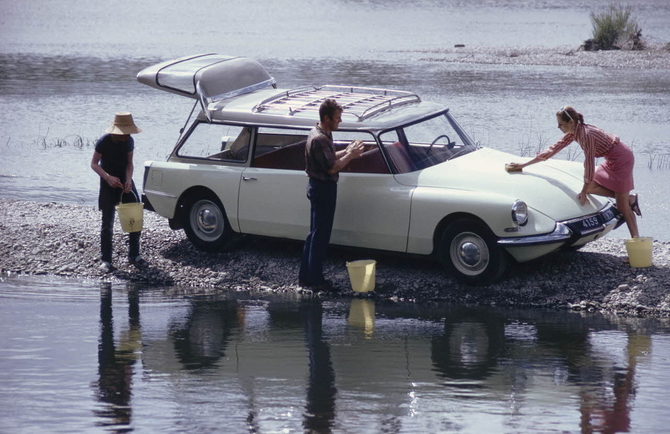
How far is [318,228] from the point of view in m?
9.81

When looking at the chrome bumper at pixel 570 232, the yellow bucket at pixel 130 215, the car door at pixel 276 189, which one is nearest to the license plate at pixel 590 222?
the chrome bumper at pixel 570 232

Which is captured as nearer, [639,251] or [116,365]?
[116,365]

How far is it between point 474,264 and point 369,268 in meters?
1.03

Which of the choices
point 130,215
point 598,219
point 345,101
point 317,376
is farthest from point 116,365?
point 598,219

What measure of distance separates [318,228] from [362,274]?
63cm

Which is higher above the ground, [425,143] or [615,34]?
[615,34]

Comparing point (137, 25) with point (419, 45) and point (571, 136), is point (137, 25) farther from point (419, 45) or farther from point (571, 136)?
point (571, 136)

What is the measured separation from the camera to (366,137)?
10102 mm

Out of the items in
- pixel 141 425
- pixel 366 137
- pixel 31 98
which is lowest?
pixel 141 425

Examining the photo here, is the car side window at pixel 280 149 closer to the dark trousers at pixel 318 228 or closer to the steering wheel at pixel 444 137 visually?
the dark trousers at pixel 318 228

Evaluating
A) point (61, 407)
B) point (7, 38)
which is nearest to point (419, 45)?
point (7, 38)

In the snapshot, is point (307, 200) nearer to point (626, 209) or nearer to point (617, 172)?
point (617, 172)

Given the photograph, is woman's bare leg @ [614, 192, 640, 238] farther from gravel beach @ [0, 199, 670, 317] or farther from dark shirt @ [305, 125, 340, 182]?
dark shirt @ [305, 125, 340, 182]

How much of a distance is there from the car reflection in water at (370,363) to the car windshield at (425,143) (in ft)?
4.83
